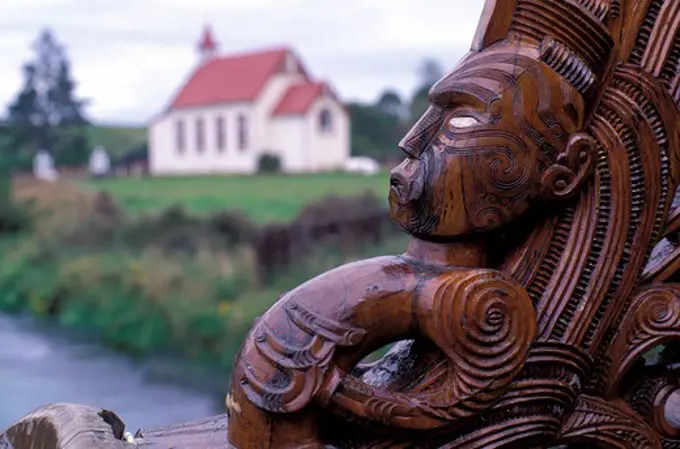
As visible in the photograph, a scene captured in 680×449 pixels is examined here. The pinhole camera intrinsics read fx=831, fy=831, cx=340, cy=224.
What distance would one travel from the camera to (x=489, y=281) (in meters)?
0.70

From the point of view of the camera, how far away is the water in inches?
185

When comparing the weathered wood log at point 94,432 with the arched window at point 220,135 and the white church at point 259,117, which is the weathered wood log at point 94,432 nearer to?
the white church at point 259,117

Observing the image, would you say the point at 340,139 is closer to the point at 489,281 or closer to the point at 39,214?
the point at 39,214

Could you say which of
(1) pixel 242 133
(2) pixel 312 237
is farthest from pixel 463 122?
(1) pixel 242 133

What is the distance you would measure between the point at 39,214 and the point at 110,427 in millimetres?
10120

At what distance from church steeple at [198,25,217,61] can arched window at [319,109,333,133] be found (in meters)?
5.22

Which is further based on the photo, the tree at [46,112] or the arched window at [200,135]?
the arched window at [200,135]

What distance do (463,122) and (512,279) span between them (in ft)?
0.47

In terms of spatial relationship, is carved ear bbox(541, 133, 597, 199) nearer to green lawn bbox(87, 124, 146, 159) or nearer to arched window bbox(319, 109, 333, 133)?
arched window bbox(319, 109, 333, 133)

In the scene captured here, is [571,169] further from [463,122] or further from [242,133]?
[242,133]

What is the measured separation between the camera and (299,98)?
24344mm

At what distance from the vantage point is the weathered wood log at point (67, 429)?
29.3 inches

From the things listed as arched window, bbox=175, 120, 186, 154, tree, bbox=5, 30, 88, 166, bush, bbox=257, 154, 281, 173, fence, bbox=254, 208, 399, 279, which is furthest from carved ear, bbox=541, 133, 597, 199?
arched window, bbox=175, 120, 186, 154

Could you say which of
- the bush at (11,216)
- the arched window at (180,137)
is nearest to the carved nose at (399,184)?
the bush at (11,216)
